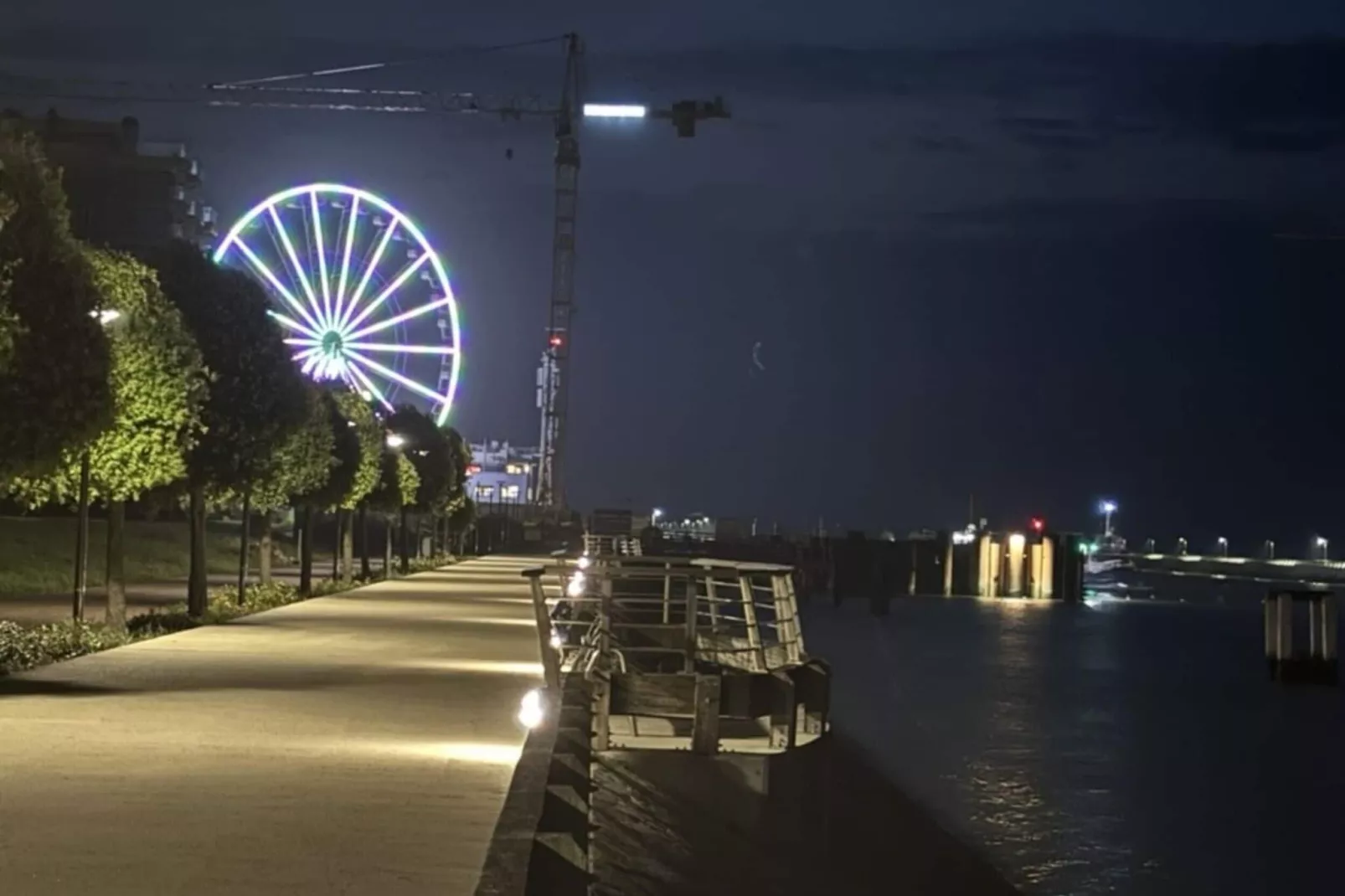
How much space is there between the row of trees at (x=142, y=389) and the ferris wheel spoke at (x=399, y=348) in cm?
1551

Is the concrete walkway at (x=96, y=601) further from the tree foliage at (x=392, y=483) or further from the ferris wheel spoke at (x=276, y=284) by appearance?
the ferris wheel spoke at (x=276, y=284)

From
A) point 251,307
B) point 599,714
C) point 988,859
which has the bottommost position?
point 988,859

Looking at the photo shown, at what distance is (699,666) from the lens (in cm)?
2638

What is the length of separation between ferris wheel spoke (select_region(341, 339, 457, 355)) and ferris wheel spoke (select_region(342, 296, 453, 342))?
0.82 ft

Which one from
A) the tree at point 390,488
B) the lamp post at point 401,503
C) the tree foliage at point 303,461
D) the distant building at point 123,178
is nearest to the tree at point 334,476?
the tree foliage at point 303,461

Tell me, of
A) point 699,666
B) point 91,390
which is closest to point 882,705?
point 699,666

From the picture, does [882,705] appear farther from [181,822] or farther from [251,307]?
[181,822]

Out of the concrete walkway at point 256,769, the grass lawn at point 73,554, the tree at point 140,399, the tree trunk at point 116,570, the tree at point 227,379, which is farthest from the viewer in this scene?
the grass lawn at point 73,554

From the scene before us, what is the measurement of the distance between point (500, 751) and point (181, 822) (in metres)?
4.63

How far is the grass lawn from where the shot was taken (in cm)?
4747

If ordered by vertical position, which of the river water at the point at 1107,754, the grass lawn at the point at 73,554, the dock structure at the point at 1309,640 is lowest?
the river water at the point at 1107,754

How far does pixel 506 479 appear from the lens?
18675 centimetres

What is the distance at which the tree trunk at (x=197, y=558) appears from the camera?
112 feet

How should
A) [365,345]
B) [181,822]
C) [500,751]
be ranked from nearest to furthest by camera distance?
[181,822] → [500,751] → [365,345]
